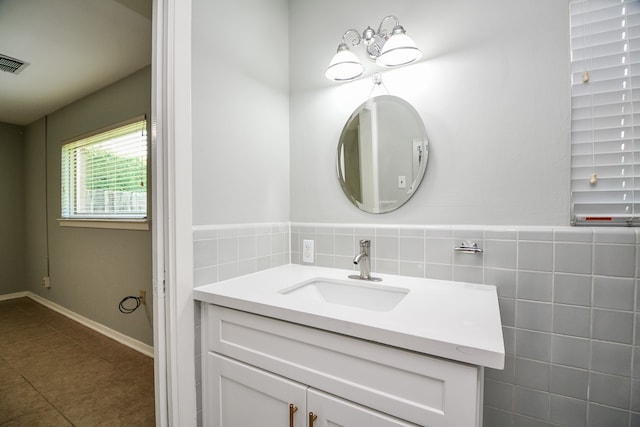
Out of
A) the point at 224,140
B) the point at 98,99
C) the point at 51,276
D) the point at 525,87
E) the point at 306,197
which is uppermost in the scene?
the point at 98,99

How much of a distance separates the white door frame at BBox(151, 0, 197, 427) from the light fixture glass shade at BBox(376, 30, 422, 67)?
2.73 feet

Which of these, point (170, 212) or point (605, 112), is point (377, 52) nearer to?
point (605, 112)

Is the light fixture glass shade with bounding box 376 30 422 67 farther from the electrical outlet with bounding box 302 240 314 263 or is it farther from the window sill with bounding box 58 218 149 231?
the window sill with bounding box 58 218 149 231

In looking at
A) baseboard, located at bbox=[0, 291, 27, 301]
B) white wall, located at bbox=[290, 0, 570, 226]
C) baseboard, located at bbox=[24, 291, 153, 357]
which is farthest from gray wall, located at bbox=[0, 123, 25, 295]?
white wall, located at bbox=[290, 0, 570, 226]

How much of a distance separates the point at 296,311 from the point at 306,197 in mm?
846

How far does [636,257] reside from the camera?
907mm

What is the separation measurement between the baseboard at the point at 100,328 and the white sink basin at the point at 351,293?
1794 mm

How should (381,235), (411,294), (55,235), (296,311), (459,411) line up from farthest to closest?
(55,235), (381,235), (411,294), (296,311), (459,411)

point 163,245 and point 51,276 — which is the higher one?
point 163,245

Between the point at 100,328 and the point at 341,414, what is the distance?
2.98 metres

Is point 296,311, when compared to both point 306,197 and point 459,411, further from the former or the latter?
point 306,197

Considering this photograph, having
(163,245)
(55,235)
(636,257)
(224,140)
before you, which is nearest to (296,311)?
(163,245)

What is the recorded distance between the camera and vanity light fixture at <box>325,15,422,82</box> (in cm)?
116

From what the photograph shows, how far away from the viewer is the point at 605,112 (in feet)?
3.17
